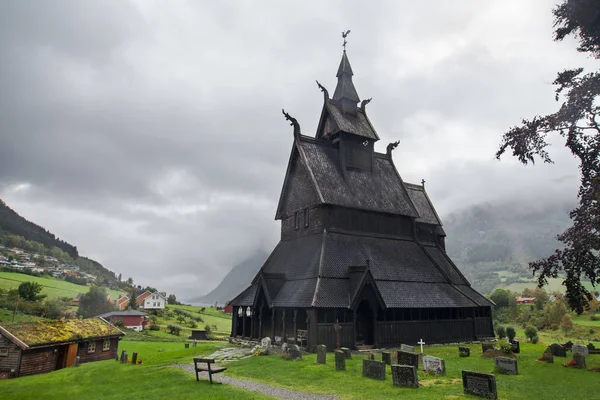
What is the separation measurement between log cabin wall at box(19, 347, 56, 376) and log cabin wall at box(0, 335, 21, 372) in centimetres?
46

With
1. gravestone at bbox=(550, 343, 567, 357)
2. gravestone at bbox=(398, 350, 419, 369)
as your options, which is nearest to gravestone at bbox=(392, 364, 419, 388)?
gravestone at bbox=(398, 350, 419, 369)

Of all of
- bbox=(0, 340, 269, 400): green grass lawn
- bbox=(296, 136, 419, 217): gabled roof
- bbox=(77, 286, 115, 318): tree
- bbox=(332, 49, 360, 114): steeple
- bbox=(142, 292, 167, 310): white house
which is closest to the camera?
bbox=(0, 340, 269, 400): green grass lawn

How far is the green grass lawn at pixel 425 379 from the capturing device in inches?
570

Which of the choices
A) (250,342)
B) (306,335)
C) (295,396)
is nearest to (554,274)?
(295,396)

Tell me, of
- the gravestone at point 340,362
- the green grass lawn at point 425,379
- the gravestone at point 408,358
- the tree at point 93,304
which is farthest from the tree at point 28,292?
the gravestone at point 408,358

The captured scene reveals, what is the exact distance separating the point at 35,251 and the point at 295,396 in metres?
222

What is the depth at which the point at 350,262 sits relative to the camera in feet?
106

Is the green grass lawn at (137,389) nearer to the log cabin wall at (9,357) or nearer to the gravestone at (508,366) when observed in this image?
the log cabin wall at (9,357)

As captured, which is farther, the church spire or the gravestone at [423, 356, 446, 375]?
the church spire

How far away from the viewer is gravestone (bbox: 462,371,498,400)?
13.4 metres

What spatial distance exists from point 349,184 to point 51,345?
97.9 ft

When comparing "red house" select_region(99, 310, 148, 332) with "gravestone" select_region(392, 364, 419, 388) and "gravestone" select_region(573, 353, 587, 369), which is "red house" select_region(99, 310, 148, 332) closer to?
"gravestone" select_region(392, 364, 419, 388)

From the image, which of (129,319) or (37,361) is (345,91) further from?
(129,319)

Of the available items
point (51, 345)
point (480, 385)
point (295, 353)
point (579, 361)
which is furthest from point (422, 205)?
point (51, 345)
